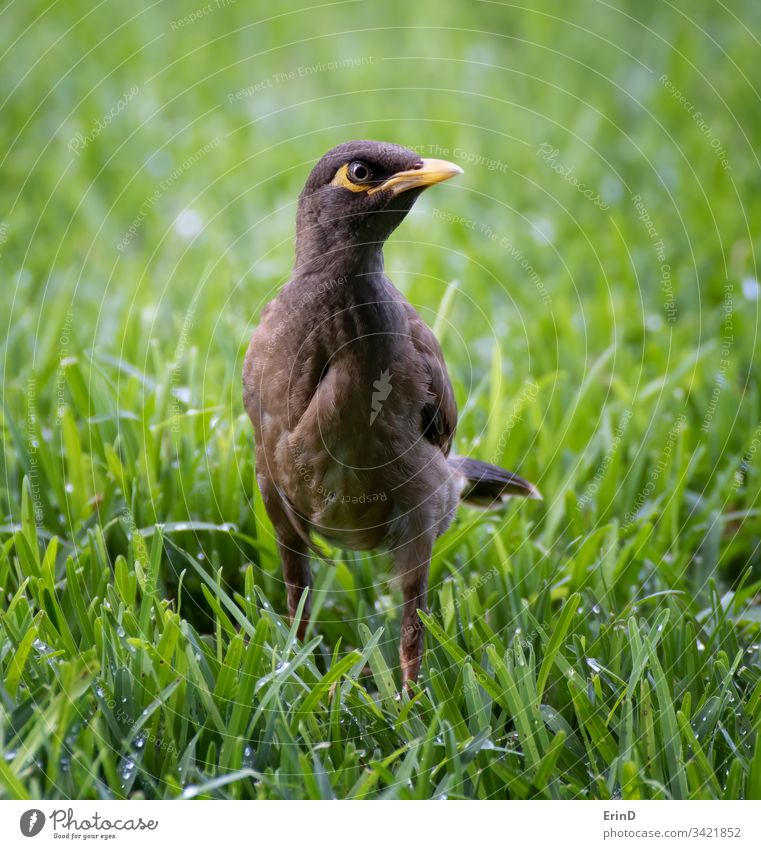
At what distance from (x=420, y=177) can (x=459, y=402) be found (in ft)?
6.09

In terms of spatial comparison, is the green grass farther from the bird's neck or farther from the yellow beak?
the yellow beak

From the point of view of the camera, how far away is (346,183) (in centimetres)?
291

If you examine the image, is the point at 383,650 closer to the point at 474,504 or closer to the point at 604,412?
the point at 474,504

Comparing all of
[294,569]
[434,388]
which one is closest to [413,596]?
[294,569]

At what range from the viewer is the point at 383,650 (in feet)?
11.5

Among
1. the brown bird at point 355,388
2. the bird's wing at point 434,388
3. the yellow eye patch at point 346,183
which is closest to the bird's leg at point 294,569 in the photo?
the brown bird at point 355,388

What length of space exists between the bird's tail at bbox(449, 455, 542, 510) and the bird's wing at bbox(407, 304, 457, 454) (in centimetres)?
35

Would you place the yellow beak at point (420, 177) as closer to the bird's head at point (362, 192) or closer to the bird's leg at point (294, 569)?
the bird's head at point (362, 192)

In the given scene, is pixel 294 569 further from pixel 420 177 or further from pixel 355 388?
pixel 420 177

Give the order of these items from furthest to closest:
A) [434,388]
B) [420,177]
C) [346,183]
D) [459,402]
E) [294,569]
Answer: [459,402], [294,569], [434,388], [346,183], [420,177]

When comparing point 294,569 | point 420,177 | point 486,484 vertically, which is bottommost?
point 294,569

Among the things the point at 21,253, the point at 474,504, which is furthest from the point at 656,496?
the point at 21,253

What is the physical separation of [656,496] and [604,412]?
504 mm
